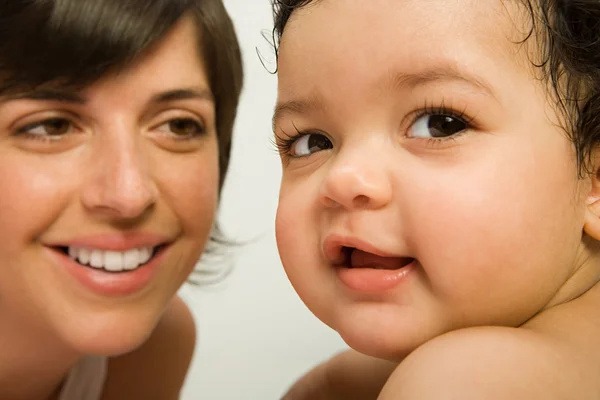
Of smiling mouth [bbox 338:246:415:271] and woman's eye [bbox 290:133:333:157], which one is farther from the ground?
woman's eye [bbox 290:133:333:157]

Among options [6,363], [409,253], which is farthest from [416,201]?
[6,363]

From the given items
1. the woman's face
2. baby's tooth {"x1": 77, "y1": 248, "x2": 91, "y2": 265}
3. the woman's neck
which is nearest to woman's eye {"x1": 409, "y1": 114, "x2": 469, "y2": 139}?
the woman's face

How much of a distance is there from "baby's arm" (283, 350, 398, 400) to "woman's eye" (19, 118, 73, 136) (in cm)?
54

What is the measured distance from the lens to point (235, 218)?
5.55ft

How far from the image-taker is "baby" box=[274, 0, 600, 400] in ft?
1.96

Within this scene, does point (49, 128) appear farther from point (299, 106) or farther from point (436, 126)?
point (436, 126)

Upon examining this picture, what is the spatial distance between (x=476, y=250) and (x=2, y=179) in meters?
0.55

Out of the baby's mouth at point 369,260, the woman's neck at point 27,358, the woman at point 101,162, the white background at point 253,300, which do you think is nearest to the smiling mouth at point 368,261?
the baby's mouth at point 369,260

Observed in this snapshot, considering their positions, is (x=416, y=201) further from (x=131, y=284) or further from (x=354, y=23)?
(x=131, y=284)

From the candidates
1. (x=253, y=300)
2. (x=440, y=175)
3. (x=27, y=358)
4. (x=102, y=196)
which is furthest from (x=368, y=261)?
(x=253, y=300)

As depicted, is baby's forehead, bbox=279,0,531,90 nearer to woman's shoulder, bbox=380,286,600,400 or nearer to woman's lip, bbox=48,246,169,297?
woman's shoulder, bbox=380,286,600,400

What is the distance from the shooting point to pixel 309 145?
2.47 feet

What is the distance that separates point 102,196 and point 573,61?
20.8 inches

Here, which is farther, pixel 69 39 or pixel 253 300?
pixel 253 300
